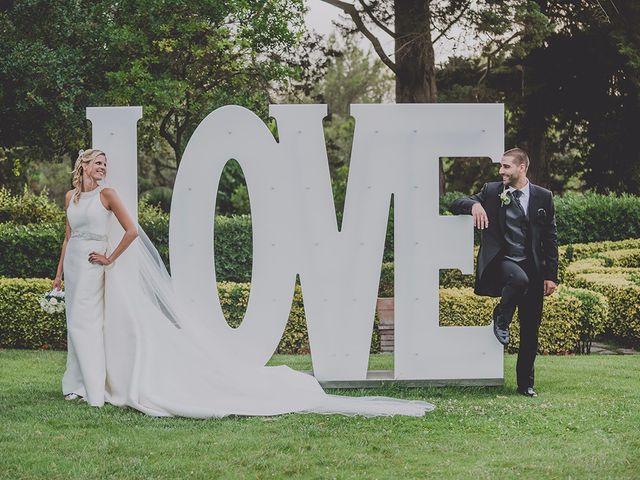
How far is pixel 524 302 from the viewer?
7891mm

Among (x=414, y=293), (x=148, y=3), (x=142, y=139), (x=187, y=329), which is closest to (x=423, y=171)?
(x=414, y=293)

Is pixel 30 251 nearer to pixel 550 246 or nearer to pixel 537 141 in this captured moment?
pixel 550 246

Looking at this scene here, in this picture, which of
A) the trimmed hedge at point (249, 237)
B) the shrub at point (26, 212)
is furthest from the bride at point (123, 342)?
the shrub at point (26, 212)

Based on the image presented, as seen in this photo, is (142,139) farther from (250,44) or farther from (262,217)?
(262,217)

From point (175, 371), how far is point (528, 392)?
2.97 m

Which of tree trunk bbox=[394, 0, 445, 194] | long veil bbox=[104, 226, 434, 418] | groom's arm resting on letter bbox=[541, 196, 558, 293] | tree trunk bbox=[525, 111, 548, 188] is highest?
tree trunk bbox=[394, 0, 445, 194]

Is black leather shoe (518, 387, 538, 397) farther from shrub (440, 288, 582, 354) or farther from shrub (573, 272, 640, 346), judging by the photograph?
shrub (573, 272, 640, 346)

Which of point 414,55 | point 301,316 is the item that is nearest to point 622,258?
point 414,55

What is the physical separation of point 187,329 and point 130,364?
63 centimetres

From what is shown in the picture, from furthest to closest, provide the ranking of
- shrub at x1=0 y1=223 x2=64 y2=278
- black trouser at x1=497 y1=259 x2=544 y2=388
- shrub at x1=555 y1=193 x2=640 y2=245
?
shrub at x1=555 y1=193 x2=640 y2=245 → shrub at x1=0 y1=223 x2=64 y2=278 → black trouser at x1=497 y1=259 x2=544 y2=388

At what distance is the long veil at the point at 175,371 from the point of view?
7195mm

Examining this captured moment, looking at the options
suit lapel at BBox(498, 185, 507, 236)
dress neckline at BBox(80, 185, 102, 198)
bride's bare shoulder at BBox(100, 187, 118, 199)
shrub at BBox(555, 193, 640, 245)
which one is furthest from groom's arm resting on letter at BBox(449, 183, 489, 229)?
shrub at BBox(555, 193, 640, 245)

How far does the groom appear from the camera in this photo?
7766 mm

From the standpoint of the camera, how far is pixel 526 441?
6.19 m
